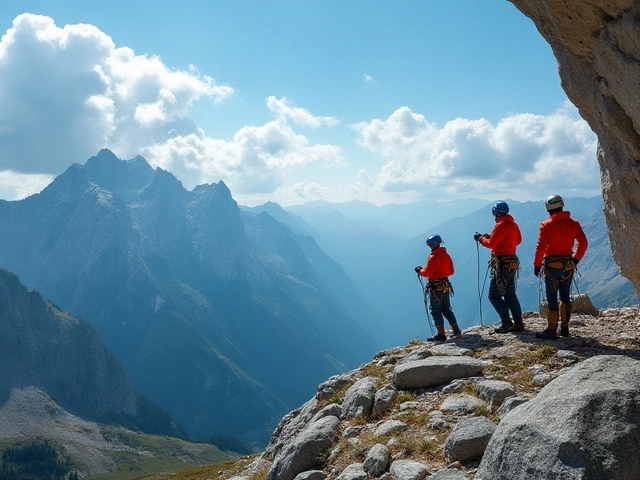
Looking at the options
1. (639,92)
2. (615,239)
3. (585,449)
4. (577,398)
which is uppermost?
(639,92)

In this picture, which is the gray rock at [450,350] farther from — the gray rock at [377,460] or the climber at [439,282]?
the gray rock at [377,460]

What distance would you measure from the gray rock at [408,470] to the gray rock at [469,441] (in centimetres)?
51

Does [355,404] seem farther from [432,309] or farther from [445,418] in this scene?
[432,309]

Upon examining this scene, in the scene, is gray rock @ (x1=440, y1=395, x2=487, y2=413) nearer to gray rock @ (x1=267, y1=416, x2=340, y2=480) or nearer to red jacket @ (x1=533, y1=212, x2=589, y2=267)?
gray rock @ (x1=267, y1=416, x2=340, y2=480)

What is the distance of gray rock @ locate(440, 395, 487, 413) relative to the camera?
946cm

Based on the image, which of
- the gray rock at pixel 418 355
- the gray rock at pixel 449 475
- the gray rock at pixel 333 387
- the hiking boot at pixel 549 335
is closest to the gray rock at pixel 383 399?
the gray rock at pixel 418 355

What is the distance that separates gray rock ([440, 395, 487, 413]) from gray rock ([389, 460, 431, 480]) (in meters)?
2.08

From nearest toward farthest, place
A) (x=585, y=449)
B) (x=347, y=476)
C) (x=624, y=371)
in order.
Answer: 1. (x=585, y=449)
2. (x=624, y=371)
3. (x=347, y=476)

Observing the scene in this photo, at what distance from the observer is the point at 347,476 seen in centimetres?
834

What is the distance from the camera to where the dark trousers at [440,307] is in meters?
17.3

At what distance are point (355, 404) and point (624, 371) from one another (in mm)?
6718

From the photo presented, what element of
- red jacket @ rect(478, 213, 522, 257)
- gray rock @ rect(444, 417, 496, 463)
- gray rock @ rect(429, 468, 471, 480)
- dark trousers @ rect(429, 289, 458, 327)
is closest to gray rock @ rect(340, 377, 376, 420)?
gray rock @ rect(444, 417, 496, 463)

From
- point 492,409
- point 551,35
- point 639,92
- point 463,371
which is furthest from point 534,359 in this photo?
point 551,35

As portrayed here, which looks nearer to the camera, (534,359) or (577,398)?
(577,398)
